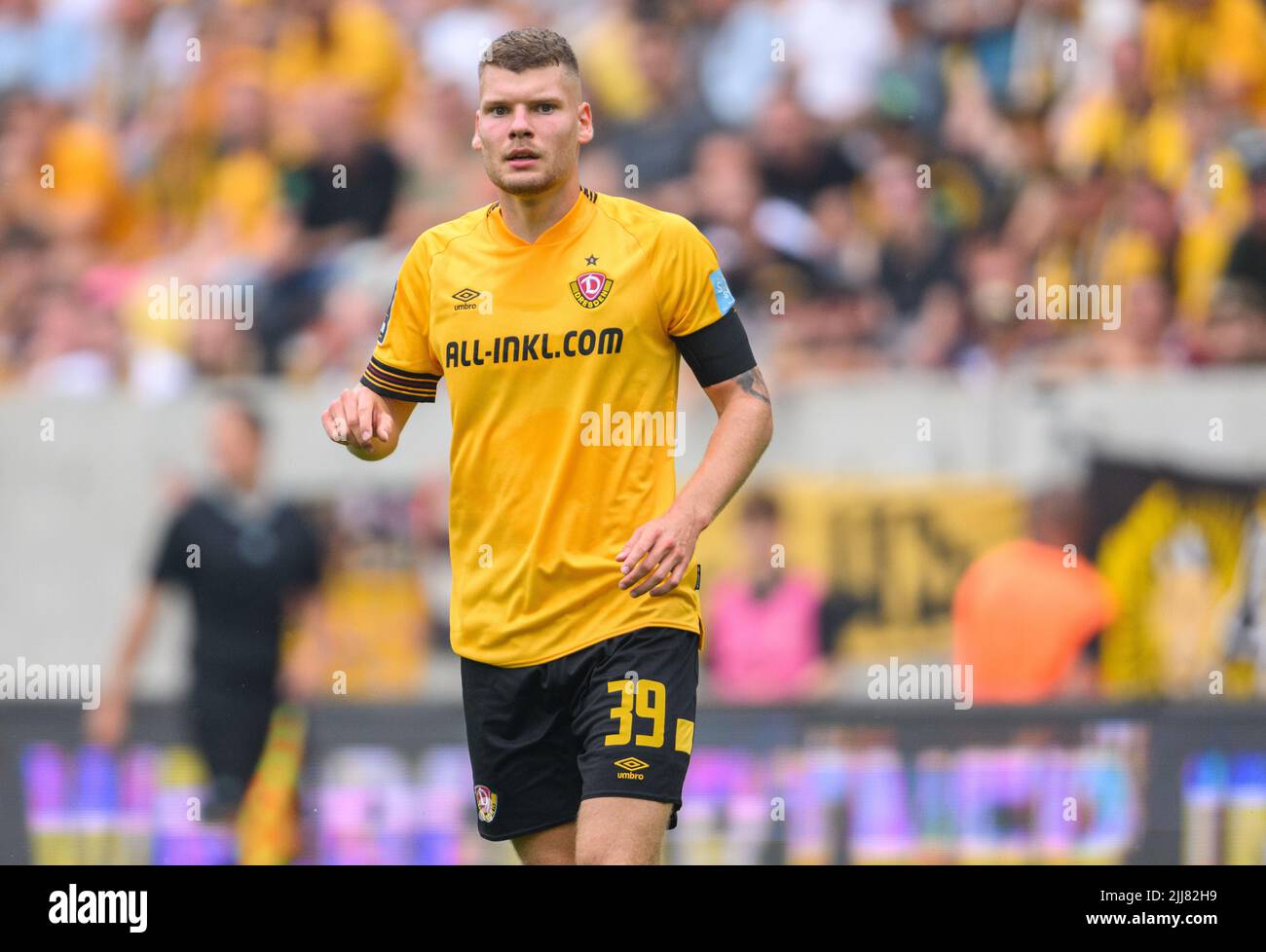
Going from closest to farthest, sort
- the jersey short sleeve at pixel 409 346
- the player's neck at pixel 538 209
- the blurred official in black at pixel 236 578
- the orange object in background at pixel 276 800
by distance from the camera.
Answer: the player's neck at pixel 538 209, the jersey short sleeve at pixel 409 346, the orange object in background at pixel 276 800, the blurred official in black at pixel 236 578

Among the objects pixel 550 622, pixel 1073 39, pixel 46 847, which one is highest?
pixel 1073 39

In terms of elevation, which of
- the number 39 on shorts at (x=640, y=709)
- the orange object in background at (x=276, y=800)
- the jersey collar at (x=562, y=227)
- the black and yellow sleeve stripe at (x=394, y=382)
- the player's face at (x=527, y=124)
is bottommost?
the orange object in background at (x=276, y=800)

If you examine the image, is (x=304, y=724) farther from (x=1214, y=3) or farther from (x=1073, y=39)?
(x=1214, y=3)

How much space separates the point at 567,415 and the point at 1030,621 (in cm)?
483

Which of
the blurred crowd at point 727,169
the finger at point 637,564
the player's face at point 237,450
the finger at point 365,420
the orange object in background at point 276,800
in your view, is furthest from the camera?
the blurred crowd at point 727,169

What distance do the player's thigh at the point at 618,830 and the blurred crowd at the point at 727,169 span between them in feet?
18.0

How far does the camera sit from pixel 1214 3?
1212cm

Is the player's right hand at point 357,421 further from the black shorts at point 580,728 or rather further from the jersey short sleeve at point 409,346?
the black shorts at point 580,728

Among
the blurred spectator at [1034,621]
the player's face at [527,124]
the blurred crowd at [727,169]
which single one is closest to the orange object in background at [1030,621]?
the blurred spectator at [1034,621]

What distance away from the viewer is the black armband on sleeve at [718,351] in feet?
18.8

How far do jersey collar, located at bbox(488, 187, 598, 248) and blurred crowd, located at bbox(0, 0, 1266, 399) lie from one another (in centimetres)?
492

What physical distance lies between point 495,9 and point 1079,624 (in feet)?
18.0

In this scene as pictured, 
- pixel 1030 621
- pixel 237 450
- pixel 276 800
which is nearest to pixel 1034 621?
pixel 1030 621
